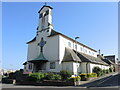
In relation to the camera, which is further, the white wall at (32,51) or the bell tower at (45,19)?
the white wall at (32,51)

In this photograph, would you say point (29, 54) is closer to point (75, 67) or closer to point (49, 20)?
point (49, 20)

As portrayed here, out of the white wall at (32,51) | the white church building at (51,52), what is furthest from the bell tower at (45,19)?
the white wall at (32,51)

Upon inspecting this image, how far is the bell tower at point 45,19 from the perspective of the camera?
113ft

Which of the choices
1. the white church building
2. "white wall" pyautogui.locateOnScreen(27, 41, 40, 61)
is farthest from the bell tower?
"white wall" pyautogui.locateOnScreen(27, 41, 40, 61)

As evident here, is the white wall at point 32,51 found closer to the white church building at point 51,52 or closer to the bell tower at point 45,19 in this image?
the white church building at point 51,52

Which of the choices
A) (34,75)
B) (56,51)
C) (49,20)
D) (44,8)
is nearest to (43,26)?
(49,20)

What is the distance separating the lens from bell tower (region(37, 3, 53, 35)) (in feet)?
113

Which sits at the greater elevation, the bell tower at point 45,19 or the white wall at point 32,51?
the bell tower at point 45,19

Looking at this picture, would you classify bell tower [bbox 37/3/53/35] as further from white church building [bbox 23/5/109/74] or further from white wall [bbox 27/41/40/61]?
white wall [bbox 27/41/40/61]

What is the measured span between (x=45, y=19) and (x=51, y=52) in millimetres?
8856

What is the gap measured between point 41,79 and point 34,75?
1.37m

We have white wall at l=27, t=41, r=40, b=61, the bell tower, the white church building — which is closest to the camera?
the white church building

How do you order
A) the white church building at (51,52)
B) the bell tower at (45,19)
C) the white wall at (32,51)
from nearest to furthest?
the white church building at (51,52) < the bell tower at (45,19) < the white wall at (32,51)

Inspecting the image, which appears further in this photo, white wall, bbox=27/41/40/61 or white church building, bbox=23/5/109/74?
white wall, bbox=27/41/40/61
